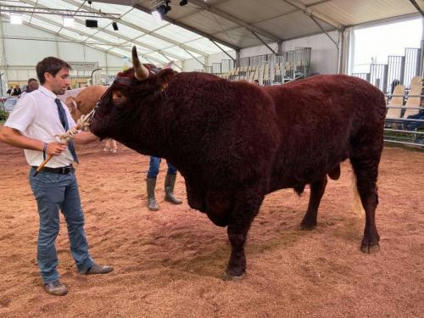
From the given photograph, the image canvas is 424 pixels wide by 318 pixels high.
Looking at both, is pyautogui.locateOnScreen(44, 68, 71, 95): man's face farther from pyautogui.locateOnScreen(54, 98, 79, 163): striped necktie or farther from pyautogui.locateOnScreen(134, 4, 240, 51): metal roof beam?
pyautogui.locateOnScreen(134, 4, 240, 51): metal roof beam

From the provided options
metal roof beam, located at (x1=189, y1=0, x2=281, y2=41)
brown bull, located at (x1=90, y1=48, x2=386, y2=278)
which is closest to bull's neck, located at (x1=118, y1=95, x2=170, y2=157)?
brown bull, located at (x1=90, y1=48, x2=386, y2=278)

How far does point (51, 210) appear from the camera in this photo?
260 centimetres

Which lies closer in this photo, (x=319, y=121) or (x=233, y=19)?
(x=319, y=121)

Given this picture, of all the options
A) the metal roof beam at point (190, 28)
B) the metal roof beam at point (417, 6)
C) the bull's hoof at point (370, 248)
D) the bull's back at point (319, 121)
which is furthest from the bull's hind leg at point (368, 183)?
the metal roof beam at point (190, 28)

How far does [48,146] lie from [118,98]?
0.57 m

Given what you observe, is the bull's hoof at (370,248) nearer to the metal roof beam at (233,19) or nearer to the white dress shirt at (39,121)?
the white dress shirt at (39,121)

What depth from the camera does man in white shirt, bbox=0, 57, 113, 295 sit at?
95.9 inches

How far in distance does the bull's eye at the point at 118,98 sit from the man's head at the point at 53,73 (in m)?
0.42

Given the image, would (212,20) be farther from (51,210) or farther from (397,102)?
(51,210)

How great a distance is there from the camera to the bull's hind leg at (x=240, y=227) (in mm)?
2766

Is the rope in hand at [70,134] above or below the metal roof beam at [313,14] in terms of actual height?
below

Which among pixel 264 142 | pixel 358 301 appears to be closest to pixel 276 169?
pixel 264 142

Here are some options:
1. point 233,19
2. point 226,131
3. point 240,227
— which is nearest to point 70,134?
point 226,131

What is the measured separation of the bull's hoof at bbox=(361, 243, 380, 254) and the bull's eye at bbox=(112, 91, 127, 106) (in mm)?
2588
